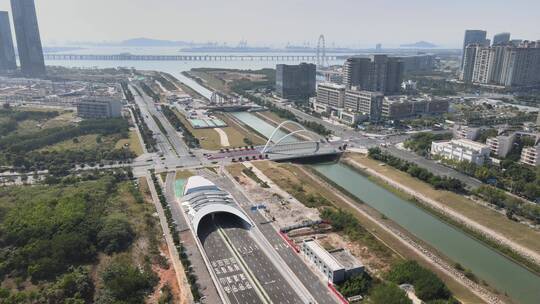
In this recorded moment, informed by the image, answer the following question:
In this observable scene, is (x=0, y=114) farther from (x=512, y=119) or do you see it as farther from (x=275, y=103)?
(x=512, y=119)

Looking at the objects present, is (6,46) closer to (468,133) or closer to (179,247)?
(179,247)

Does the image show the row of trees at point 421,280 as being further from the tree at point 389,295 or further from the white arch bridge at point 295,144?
the white arch bridge at point 295,144

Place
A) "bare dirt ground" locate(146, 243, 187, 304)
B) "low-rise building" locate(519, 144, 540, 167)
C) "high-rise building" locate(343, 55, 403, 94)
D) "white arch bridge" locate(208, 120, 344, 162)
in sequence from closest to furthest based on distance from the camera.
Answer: "bare dirt ground" locate(146, 243, 187, 304), "low-rise building" locate(519, 144, 540, 167), "white arch bridge" locate(208, 120, 344, 162), "high-rise building" locate(343, 55, 403, 94)

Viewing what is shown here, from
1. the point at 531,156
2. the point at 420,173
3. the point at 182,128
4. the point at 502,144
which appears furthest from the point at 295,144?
the point at 531,156

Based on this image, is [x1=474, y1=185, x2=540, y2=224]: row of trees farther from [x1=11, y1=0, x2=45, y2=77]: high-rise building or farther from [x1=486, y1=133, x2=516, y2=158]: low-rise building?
[x1=11, y1=0, x2=45, y2=77]: high-rise building

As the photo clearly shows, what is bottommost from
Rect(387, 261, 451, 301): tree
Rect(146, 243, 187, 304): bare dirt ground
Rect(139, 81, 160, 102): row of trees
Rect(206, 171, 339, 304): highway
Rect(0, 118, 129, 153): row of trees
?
Rect(146, 243, 187, 304): bare dirt ground

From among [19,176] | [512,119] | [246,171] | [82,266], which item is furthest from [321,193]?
[512,119]

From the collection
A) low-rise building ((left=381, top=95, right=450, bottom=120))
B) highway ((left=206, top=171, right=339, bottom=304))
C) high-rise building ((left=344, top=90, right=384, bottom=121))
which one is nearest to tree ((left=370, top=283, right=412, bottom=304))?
highway ((left=206, top=171, right=339, bottom=304))
